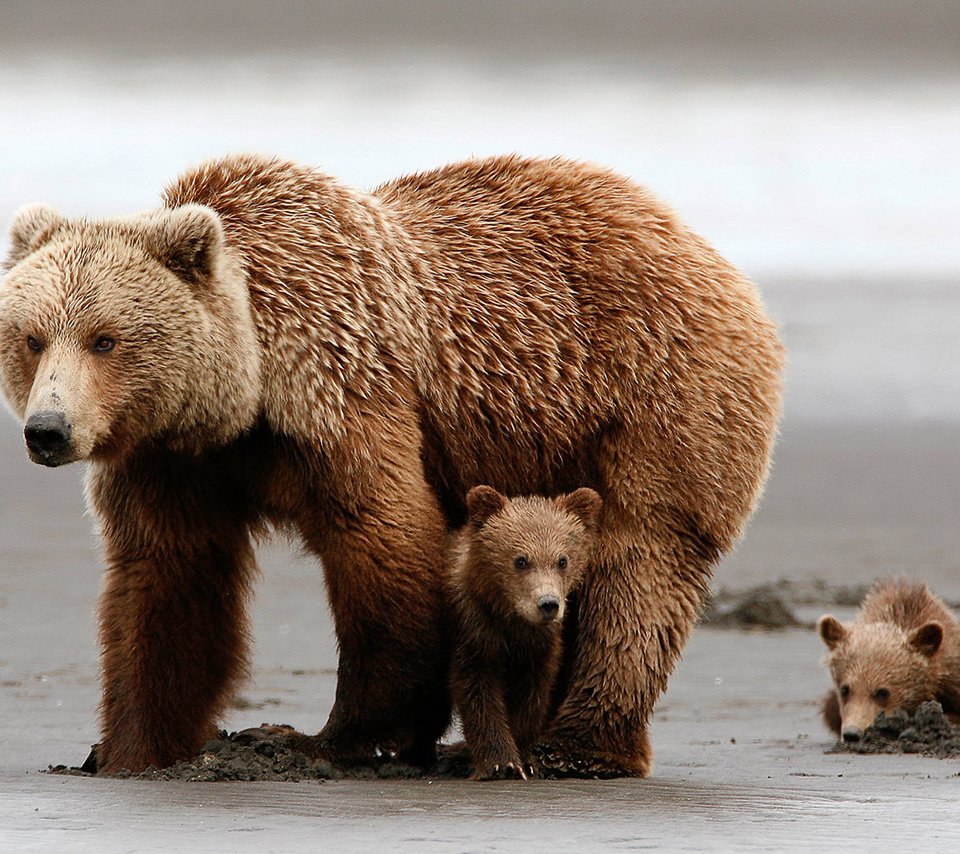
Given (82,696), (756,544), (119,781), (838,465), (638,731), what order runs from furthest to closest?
1. (838,465)
2. (756,544)
3. (82,696)
4. (638,731)
5. (119,781)

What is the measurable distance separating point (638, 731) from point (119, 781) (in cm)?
227

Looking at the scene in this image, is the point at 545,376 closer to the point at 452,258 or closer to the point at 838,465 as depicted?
the point at 452,258

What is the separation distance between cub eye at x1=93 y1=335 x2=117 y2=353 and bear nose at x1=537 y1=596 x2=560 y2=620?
197 cm

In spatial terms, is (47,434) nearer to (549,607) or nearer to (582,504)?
(549,607)

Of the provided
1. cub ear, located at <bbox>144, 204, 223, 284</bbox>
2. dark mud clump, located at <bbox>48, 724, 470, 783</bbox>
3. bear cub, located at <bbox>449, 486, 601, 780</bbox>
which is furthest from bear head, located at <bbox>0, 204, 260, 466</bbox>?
dark mud clump, located at <bbox>48, 724, 470, 783</bbox>

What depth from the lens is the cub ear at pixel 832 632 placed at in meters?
11.7

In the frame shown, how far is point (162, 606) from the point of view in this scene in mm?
8586

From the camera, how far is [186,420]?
8.04 metres

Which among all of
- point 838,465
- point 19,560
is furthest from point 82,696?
point 838,465

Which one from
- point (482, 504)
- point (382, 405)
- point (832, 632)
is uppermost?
point (382, 405)

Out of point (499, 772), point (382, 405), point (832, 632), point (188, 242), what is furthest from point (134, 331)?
point (832, 632)

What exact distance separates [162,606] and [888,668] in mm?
4517

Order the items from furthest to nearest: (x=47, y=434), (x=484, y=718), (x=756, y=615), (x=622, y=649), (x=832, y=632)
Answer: (x=756, y=615) < (x=832, y=632) < (x=622, y=649) < (x=484, y=718) < (x=47, y=434)

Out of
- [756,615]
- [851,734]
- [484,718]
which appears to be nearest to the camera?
[484,718]
